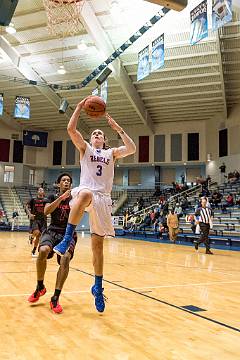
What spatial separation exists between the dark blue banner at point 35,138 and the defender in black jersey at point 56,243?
2743 centimetres

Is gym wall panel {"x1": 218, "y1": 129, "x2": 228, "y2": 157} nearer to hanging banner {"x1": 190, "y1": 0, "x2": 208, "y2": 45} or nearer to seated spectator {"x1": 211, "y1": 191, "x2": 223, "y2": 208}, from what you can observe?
seated spectator {"x1": 211, "y1": 191, "x2": 223, "y2": 208}

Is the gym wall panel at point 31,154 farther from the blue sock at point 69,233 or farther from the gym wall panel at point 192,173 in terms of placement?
the blue sock at point 69,233

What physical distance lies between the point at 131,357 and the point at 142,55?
574 inches

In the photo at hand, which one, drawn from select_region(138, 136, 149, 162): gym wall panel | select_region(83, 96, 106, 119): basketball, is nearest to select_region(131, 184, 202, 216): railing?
select_region(138, 136, 149, 162): gym wall panel

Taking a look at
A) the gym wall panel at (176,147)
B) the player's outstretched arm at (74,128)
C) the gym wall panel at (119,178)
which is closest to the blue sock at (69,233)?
the player's outstretched arm at (74,128)

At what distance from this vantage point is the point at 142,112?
25203 millimetres

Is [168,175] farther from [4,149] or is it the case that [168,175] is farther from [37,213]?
[37,213]

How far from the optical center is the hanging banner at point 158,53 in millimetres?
13812

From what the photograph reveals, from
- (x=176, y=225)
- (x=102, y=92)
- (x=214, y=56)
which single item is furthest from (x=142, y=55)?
(x=176, y=225)

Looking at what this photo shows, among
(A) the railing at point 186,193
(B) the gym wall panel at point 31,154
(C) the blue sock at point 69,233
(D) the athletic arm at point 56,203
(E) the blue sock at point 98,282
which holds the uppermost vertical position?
(B) the gym wall panel at point 31,154

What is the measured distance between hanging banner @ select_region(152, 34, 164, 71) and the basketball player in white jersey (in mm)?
10844

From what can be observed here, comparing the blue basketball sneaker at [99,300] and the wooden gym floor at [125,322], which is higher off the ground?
the blue basketball sneaker at [99,300]

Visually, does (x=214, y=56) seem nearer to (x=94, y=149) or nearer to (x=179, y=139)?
(x=179, y=139)

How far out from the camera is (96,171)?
366cm
